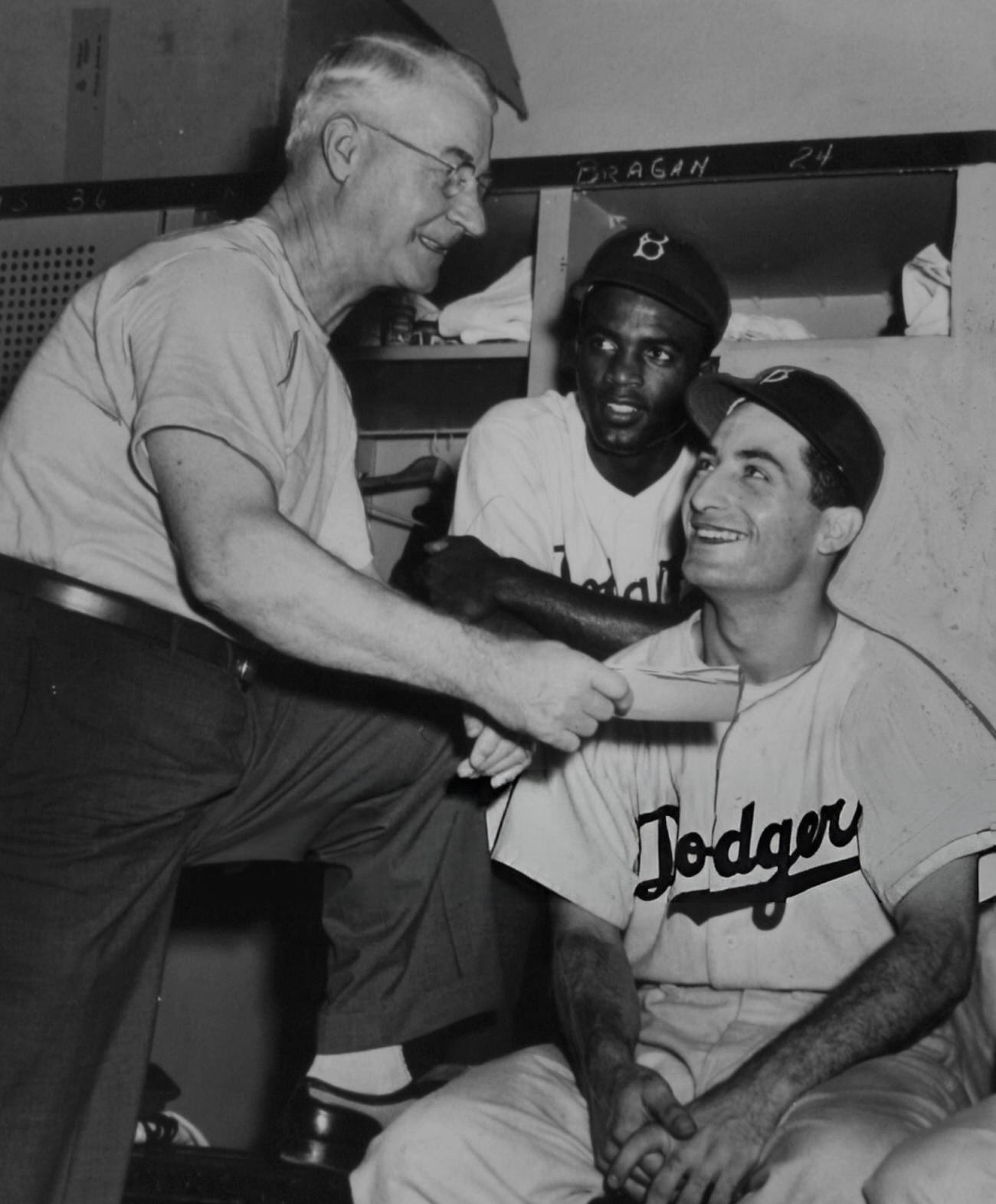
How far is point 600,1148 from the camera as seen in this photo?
219 cm

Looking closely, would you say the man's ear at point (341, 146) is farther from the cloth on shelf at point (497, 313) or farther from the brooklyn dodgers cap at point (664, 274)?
the cloth on shelf at point (497, 313)

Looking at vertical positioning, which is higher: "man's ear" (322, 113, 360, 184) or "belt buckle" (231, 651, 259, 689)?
"man's ear" (322, 113, 360, 184)

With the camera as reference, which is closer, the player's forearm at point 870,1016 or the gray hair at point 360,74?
the player's forearm at point 870,1016

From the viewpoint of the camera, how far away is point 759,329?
133 inches

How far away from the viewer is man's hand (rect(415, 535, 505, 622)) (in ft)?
9.63

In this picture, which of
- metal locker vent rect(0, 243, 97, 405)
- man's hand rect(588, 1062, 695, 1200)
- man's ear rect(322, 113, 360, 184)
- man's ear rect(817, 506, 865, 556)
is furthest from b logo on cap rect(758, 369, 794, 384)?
metal locker vent rect(0, 243, 97, 405)

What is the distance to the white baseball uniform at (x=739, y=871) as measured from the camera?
2.19 metres

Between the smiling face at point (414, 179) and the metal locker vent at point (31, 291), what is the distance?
52.9 inches

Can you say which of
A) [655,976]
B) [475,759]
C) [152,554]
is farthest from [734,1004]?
[152,554]

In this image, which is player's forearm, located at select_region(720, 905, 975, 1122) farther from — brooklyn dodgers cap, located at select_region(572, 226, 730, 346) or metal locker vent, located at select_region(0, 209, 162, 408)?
metal locker vent, located at select_region(0, 209, 162, 408)

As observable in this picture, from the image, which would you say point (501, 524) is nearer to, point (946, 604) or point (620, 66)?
point (946, 604)

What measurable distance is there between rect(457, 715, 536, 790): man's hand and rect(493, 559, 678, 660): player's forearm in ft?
1.81

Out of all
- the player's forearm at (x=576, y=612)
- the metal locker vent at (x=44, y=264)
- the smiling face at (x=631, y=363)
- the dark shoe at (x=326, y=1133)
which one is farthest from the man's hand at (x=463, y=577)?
the metal locker vent at (x=44, y=264)

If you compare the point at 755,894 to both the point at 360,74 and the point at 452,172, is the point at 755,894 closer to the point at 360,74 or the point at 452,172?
the point at 452,172
